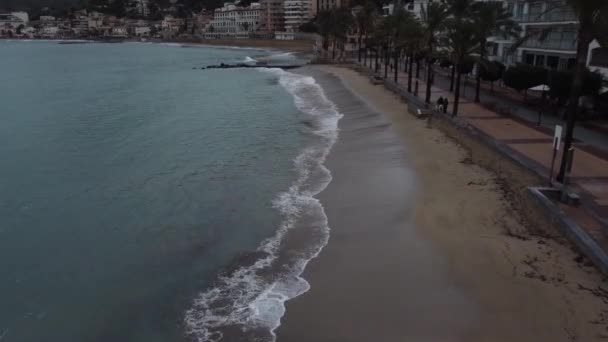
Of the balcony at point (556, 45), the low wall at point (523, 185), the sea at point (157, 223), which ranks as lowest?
the sea at point (157, 223)

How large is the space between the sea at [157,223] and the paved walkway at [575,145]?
7715 mm

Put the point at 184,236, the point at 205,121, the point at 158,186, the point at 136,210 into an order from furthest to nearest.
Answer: the point at 205,121 < the point at 158,186 < the point at 136,210 < the point at 184,236

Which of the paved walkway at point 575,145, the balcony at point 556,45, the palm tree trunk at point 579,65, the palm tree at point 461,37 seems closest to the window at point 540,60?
the balcony at point 556,45

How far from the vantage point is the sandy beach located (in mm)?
10680

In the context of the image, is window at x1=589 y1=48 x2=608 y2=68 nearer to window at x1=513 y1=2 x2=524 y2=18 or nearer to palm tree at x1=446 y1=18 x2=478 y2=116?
palm tree at x1=446 y1=18 x2=478 y2=116

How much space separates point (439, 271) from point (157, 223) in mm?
9725

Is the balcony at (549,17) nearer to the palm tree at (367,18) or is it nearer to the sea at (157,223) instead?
the sea at (157,223)

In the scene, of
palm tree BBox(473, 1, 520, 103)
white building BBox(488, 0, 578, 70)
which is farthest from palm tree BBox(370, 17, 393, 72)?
palm tree BBox(473, 1, 520, 103)

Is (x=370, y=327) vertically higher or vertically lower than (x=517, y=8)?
lower

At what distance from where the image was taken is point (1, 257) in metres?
15.7

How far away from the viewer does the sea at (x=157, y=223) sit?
12039 millimetres

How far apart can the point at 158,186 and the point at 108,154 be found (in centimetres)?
781

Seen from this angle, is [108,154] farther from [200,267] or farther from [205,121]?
[200,267]

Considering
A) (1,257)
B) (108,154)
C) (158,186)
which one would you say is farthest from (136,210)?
(108,154)
